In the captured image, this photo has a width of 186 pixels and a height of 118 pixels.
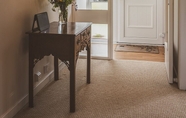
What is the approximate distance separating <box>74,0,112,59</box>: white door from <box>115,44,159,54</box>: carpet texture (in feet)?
2.22

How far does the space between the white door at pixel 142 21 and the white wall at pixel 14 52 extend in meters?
3.04

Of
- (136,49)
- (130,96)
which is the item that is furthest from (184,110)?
(136,49)

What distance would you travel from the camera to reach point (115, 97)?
298 cm

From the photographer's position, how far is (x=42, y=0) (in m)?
3.14

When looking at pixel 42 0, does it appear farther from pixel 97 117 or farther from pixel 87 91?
pixel 97 117

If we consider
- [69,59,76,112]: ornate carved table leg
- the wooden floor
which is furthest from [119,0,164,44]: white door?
[69,59,76,112]: ornate carved table leg

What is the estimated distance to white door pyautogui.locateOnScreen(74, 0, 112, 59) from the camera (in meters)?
4.49

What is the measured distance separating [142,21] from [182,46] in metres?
2.61

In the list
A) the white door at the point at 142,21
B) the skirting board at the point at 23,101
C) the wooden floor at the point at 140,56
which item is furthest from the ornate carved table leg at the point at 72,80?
the white door at the point at 142,21

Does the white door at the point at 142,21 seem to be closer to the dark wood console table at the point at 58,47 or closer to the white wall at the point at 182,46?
the white wall at the point at 182,46

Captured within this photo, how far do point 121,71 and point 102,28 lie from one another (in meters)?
0.99

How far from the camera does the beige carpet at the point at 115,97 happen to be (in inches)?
102

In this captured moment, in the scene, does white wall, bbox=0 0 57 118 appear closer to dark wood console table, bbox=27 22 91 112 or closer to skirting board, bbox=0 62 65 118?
skirting board, bbox=0 62 65 118

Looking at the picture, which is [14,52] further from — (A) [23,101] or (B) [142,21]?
(B) [142,21]
